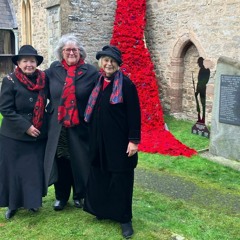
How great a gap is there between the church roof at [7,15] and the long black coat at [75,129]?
51.8 ft

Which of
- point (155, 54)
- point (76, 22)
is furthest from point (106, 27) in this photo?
point (155, 54)

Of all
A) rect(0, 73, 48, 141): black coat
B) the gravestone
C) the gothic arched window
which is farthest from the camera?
the gothic arched window

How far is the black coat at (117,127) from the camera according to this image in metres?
3.36

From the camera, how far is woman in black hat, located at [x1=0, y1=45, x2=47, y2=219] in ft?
12.3

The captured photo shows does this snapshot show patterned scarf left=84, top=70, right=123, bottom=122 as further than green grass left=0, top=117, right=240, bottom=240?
No

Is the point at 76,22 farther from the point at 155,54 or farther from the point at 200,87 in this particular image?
the point at 200,87

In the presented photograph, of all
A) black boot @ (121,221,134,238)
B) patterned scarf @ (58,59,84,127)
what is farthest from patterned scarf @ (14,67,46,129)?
black boot @ (121,221,134,238)

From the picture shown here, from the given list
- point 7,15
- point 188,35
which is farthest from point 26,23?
point 188,35

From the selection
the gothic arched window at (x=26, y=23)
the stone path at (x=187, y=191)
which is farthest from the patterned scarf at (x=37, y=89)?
the gothic arched window at (x=26, y=23)

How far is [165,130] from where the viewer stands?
8.73 metres

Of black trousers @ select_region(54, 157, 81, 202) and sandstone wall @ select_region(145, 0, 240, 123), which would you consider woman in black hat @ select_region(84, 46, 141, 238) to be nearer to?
black trousers @ select_region(54, 157, 81, 202)

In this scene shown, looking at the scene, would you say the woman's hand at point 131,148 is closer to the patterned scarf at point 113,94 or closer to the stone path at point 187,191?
the patterned scarf at point 113,94

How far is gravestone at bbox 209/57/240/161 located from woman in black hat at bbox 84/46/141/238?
11.3 ft

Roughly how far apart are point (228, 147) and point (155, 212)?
9.16 feet
